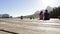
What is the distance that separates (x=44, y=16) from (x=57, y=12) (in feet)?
425

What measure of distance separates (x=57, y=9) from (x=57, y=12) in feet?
23.5

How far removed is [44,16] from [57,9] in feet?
445

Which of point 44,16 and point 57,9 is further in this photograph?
point 57,9

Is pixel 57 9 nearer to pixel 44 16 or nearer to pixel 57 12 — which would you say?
pixel 57 12

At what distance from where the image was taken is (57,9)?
591ft

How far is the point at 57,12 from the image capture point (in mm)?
174125

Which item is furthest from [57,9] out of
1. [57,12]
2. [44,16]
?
[44,16]

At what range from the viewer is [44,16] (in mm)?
47969

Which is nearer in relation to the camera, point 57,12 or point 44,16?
point 44,16
